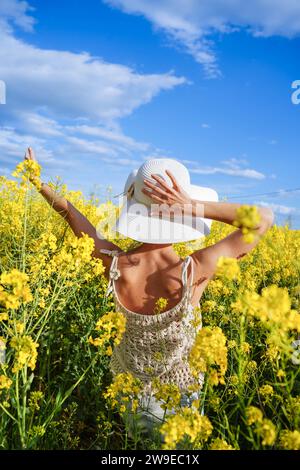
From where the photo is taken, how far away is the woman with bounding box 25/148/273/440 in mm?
2070

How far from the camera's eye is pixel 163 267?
7.16 ft

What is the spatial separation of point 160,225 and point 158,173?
22 centimetres

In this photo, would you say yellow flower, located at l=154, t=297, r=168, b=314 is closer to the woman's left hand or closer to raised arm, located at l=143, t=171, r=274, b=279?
raised arm, located at l=143, t=171, r=274, b=279

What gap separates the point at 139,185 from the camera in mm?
2125

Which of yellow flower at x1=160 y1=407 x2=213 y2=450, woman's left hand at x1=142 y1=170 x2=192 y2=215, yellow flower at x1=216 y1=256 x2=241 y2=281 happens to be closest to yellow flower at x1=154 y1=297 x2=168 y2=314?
woman's left hand at x1=142 y1=170 x2=192 y2=215

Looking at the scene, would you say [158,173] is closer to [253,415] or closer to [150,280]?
[150,280]

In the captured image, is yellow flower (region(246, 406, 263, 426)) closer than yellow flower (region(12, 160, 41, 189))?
Yes

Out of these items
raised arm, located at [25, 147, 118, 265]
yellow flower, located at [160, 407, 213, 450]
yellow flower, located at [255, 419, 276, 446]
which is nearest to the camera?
yellow flower, located at [255, 419, 276, 446]

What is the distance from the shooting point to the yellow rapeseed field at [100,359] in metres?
1.52

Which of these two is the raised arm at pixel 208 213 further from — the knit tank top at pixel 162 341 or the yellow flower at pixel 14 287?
the yellow flower at pixel 14 287

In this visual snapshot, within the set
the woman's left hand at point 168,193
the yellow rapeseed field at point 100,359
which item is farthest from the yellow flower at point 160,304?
the woman's left hand at point 168,193
